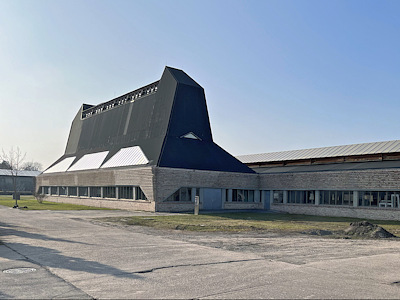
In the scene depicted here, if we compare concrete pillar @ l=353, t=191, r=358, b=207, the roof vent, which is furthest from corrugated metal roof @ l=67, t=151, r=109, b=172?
concrete pillar @ l=353, t=191, r=358, b=207

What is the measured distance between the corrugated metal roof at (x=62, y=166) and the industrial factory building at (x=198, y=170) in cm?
449

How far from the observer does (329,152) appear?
154 feet

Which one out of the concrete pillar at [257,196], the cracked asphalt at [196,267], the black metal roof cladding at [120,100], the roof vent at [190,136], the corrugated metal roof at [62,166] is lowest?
the concrete pillar at [257,196]

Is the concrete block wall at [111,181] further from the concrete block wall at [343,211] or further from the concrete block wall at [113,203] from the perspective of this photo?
the concrete block wall at [343,211]

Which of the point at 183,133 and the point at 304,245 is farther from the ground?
the point at 183,133

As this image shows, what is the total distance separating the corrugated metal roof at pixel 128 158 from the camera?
41.9 meters

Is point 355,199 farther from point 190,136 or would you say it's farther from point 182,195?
point 190,136

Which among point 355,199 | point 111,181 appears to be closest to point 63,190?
point 111,181

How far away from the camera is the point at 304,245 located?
52.4ft

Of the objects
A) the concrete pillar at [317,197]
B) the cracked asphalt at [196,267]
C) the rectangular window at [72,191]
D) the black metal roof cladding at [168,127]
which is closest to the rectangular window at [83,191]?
the rectangular window at [72,191]

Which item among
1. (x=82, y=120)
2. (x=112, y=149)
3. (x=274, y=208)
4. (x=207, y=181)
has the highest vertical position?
(x=82, y=120)

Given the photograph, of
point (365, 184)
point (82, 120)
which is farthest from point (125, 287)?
point (82, 120)

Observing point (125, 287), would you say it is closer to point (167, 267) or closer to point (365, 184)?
point (167, 267)

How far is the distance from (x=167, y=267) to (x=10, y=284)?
4019 mm
